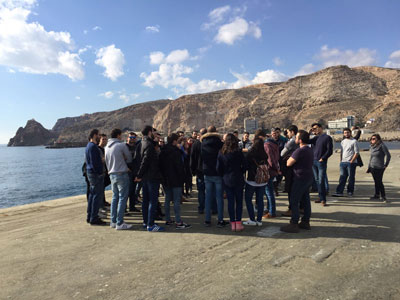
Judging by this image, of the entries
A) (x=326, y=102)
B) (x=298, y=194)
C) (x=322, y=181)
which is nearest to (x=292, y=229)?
(x=298, y=194)

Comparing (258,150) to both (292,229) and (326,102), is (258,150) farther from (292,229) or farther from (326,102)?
(326,102)

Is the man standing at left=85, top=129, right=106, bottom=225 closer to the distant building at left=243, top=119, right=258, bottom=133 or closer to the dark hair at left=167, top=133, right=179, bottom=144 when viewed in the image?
the dark hair at left=167, top=133, right=179, bottom=144

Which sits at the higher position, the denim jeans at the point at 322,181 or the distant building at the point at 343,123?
the distant building at the point at 343,123

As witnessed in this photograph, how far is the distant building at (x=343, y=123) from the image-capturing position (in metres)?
129

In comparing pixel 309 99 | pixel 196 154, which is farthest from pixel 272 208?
pixel 309 99

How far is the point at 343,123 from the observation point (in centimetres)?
13075

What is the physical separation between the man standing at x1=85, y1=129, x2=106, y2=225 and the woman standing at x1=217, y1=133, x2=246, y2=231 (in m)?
2.70

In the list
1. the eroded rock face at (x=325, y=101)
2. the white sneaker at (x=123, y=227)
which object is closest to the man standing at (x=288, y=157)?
the white sneaker at (x=123, y=227)

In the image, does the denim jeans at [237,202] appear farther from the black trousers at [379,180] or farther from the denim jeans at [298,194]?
the black trousers at [379,180]

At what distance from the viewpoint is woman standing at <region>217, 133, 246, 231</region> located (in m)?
5.06

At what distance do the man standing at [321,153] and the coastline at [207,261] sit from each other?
1.11 meters

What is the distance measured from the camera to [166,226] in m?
5.65

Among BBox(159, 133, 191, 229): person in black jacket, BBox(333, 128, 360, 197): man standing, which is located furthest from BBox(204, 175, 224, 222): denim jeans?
BBox(333, 128, 360, 197): man standing

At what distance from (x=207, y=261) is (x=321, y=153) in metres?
5.11
